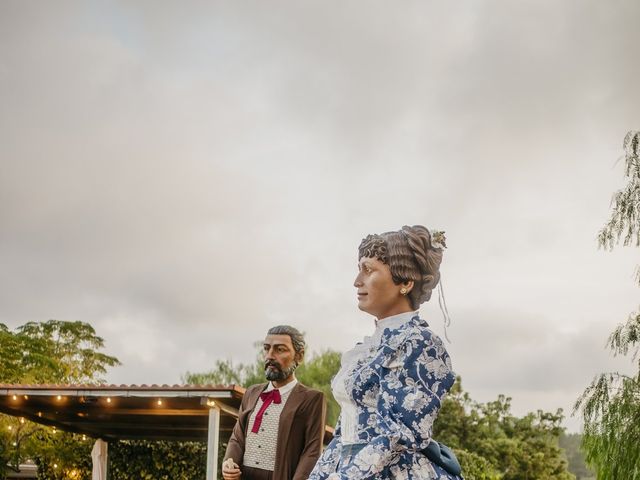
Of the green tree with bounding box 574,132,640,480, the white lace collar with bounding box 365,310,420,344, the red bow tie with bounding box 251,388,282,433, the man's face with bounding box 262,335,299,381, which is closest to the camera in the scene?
the white lace collar with bounding box 365,310,420,344

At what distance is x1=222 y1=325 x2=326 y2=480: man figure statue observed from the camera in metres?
3.69

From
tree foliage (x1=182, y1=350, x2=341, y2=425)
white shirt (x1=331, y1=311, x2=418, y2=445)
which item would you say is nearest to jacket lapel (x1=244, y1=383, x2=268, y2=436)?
white shirt (x1=331, y1=311, x2=418, y2=445)

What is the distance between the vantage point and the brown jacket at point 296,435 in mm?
3672

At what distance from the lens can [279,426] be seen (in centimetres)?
378

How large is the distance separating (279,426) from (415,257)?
1.70 meters

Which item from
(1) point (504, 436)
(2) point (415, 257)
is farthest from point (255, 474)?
(1) point (504, 436)

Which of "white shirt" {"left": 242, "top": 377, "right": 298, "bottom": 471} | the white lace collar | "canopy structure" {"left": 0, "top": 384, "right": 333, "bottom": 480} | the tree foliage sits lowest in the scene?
"white shirt" {"left": 242, "top": 377, "right": 298, "bottom": 471}

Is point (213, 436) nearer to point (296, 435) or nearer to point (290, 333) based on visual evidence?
point (290, 333)

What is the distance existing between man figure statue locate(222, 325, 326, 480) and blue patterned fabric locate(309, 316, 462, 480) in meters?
1.53

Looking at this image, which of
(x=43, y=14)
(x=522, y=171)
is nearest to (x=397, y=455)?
(x=522, y=171)

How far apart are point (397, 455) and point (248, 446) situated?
1917mm

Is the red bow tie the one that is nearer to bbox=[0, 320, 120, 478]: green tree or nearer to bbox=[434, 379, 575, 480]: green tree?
bbox=[0, 320, 120, 478]: green tree

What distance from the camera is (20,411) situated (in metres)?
10.1

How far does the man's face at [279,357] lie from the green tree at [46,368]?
33.1 ft
